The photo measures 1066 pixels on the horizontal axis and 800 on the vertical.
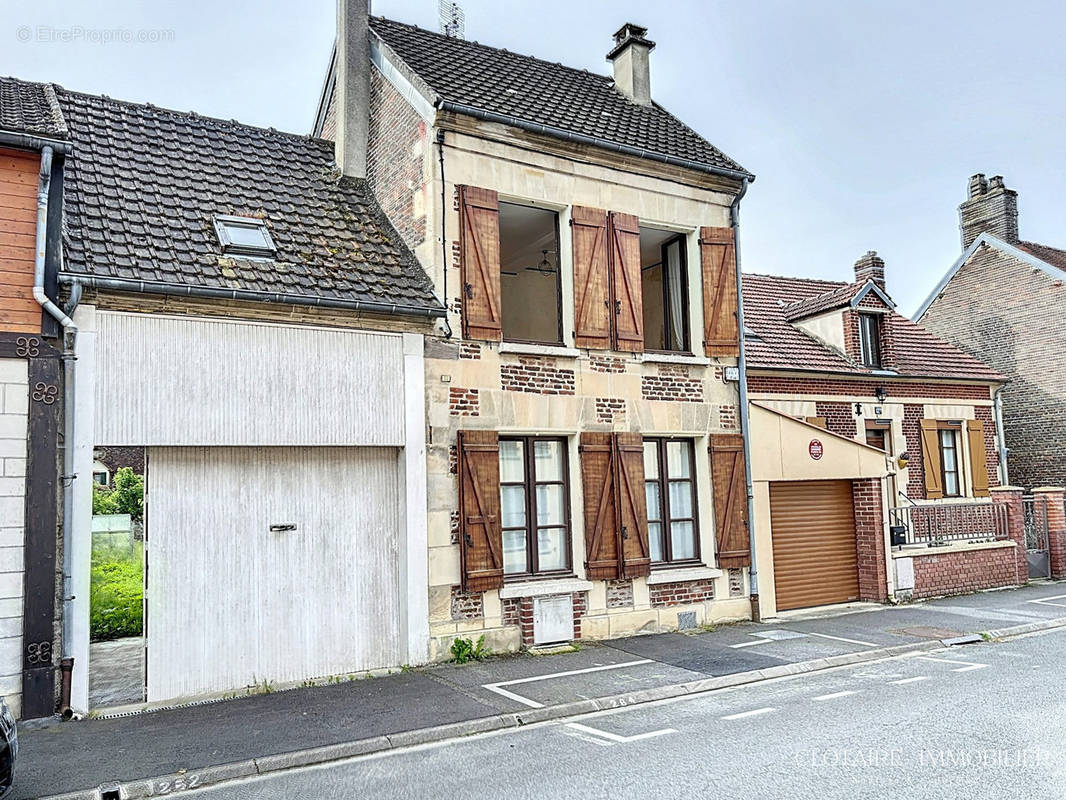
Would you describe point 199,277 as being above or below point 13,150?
below

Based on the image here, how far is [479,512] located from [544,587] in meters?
1.32

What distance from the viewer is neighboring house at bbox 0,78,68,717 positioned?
7551 mm

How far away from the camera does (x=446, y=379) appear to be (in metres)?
10.2

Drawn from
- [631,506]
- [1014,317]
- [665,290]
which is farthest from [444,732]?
[1014,317]

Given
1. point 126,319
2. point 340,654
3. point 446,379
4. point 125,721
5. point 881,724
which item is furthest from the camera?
point 446,379

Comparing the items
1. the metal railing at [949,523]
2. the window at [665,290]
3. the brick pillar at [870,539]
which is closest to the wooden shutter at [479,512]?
the window at [665,290]

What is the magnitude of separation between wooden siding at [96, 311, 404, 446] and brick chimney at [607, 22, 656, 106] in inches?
287

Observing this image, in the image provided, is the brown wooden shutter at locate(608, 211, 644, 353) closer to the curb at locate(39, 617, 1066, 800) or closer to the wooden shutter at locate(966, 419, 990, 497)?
the curb at locate(39, 617, 1066, 800)

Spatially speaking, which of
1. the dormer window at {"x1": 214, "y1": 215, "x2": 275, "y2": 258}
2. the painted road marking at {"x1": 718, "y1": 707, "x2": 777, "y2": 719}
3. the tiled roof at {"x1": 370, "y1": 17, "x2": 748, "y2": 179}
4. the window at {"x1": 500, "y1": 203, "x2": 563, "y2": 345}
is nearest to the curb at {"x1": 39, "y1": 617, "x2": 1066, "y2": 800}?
the painted road marking at {"x1": 718, "y1": 707, "x2": 777, "y2": 719}

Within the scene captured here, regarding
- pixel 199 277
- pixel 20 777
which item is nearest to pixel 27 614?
pixel 20 777

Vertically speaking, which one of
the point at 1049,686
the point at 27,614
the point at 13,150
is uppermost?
the point at 13,150

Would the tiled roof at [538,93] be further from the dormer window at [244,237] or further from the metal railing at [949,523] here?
the metal railing at [949,523]

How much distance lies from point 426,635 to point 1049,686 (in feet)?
21.0

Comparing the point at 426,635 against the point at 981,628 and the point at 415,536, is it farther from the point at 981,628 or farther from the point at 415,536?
the point at 981,628
